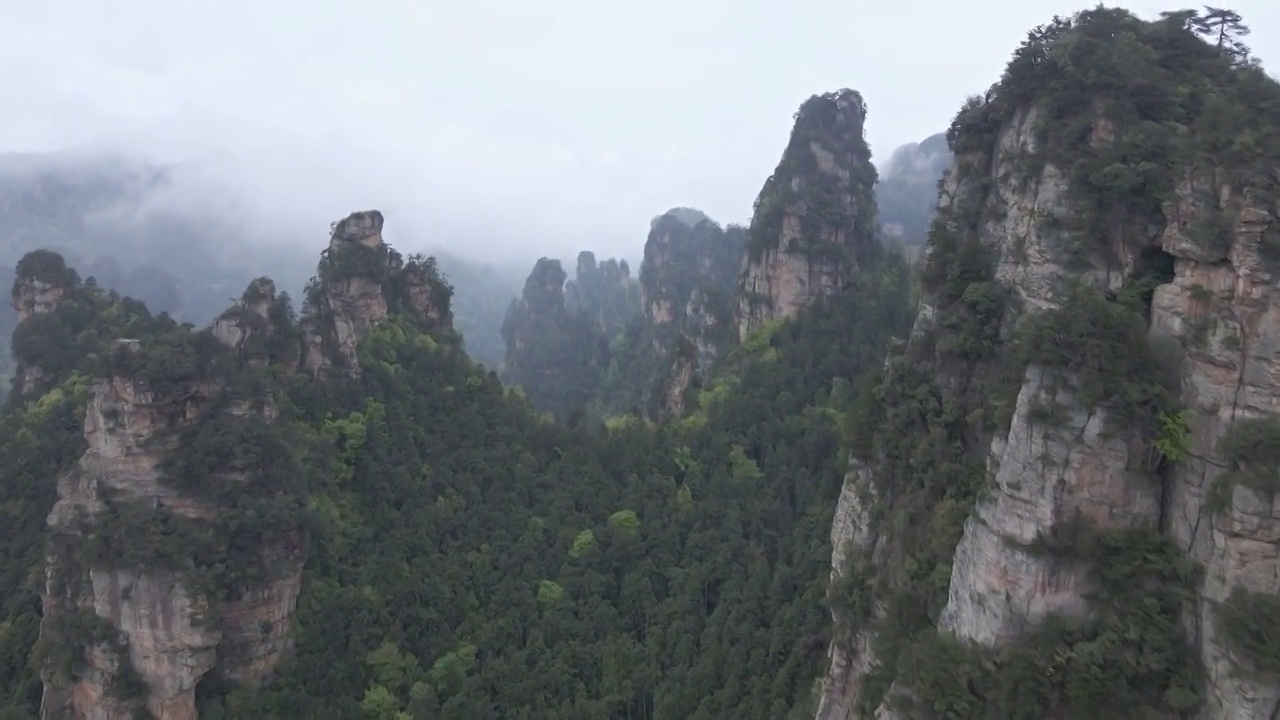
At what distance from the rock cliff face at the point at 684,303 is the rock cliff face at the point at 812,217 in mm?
4761

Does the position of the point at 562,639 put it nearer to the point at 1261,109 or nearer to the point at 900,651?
the point at 900,651

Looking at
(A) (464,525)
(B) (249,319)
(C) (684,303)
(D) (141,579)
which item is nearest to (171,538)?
(D) (141,579)

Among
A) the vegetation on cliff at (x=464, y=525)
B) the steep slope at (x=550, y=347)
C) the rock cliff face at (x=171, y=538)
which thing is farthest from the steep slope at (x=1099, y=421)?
the steep slope at (x=550, y=347)

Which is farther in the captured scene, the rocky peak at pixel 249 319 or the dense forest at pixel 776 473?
the rocky peak at pixel 249 319

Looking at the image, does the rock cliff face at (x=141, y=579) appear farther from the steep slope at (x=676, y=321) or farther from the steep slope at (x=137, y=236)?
the steep slope at (x=137, y=236)

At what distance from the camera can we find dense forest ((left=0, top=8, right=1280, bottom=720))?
1410cm

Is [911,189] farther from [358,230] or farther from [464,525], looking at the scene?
[464,525]

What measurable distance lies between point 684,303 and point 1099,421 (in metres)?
64.9

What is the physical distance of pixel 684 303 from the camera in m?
78.9

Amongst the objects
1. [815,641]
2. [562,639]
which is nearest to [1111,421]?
[815,641]

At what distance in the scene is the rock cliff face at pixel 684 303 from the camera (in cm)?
5084

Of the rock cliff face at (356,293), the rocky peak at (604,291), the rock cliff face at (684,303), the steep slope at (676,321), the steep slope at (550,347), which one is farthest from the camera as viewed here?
the rocky peak at (604,291)

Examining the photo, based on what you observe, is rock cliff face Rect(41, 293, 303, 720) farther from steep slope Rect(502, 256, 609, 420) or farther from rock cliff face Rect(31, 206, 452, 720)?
steep slope Rect(502, 256, 609, 420)

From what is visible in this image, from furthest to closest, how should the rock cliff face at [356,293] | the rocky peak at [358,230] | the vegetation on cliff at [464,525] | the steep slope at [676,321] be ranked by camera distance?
the steep slope at [676,321], the rocky peak at [358,230], the rock cliff face at [356,293], the vegetation on cliff at [464,525]
